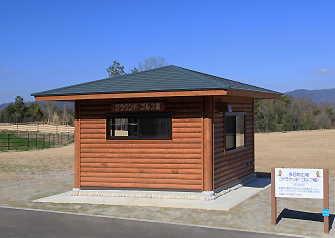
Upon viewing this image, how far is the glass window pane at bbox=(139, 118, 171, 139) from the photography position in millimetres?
10703

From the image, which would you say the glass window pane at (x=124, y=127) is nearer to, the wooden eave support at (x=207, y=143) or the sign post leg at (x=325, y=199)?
the wooden eave support at (x=207, y=143)

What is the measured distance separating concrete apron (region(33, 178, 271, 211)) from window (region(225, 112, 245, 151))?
1.42m

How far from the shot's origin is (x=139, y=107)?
35.4 ft

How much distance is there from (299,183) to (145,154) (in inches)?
169

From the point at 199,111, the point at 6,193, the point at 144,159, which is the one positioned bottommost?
the point at 6,193

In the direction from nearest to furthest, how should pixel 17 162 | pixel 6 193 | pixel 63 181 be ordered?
pixel 6 193 < pixel 63 181 < pixel 17 162

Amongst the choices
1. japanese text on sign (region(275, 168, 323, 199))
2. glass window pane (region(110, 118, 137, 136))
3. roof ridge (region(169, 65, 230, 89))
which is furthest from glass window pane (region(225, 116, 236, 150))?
japanese text on sign (region(275, 168, 323, 199))

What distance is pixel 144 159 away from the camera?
424 inches

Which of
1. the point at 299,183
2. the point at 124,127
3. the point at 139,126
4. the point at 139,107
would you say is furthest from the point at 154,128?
the point at 299,183

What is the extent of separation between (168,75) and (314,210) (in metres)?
5.15

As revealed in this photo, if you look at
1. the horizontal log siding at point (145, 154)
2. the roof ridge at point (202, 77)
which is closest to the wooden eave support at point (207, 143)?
the horizontal log siding at point (145, 154)

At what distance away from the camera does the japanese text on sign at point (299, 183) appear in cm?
776

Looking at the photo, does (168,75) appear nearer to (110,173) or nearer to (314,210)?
(110,173)

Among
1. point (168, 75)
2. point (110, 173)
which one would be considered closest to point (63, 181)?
point (110, 173)
